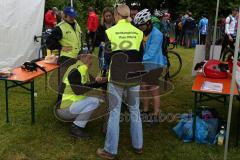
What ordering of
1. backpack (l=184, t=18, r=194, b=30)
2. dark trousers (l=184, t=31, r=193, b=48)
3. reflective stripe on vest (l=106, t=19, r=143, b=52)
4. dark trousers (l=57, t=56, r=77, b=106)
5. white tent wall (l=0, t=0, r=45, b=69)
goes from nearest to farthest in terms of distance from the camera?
reflective stripe on vest (l=106, t=19, r=143, b=52), dark trousers (l=57, t=56, r=77, b=106), white tent wall (l=0, t=0, r=45, b=69), backpack (l=184, t=18, r=194, b=30), dark trousers (l=184, t=31, r=193, b=48)

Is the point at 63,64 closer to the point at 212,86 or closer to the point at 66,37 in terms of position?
the point at 66,37

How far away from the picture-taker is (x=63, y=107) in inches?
188

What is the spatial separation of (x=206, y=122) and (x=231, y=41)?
6.32m

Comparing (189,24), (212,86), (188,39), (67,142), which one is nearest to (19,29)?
(67,142)

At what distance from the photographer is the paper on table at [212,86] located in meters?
4.45

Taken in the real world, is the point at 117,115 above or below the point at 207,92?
below

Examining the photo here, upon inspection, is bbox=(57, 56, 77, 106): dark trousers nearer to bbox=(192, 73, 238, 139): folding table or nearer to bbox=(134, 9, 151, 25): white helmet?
bbox=(134, 9, 151, 25): white helmet

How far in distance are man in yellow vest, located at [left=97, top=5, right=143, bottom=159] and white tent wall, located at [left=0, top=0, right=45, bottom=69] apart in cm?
522

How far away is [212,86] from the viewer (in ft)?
15.1

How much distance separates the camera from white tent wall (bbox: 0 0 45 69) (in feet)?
28.1

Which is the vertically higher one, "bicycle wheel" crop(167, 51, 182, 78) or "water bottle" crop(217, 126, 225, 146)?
"bicycle wheel" crop(167, 51, 182, 78)

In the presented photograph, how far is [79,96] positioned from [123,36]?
1166mm

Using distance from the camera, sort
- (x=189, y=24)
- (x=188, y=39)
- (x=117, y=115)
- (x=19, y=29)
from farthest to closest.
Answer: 1. (x=188, y=39)
2. (x=189, y=24)
3. (x=19, y=29)
4. (x=117, y=115)

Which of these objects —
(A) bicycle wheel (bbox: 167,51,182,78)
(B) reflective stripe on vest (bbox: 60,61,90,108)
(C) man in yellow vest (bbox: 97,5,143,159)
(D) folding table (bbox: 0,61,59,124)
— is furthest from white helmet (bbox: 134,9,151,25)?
(A) bicycle wheel (bbox: 167,51,182,78)
